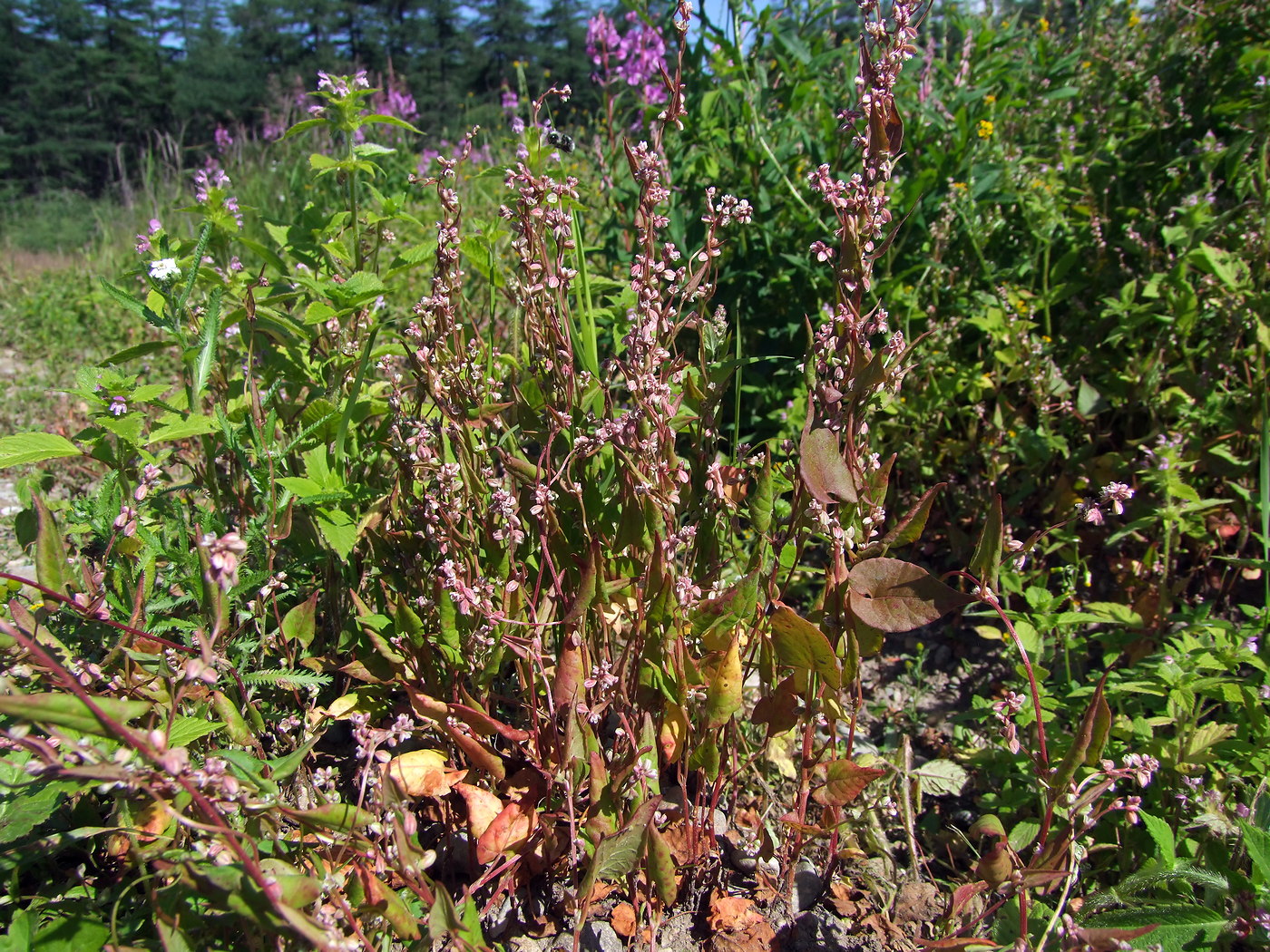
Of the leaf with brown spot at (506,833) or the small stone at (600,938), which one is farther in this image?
the small stone at (600,938)

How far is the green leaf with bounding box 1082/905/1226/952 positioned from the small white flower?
1911mm

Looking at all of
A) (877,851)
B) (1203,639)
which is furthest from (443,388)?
(1203,639)

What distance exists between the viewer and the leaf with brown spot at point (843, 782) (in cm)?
122

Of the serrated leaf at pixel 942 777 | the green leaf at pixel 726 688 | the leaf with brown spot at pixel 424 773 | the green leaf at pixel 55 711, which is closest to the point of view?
the green leaf at pixel 55 711

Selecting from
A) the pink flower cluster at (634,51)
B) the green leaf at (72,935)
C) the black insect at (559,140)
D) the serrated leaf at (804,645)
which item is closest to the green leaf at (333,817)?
the green leaf at (72,935)

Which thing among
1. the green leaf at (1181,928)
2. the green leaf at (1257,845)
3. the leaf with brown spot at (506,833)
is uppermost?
the green leaf at (1257,845)

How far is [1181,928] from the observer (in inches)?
44.4

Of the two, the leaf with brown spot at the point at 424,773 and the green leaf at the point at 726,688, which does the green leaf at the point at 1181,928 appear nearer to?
the green leaf at the point at 726,688

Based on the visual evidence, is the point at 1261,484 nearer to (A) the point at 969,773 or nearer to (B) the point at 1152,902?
(A) the point at 969,773

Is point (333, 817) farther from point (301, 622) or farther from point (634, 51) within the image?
point (634, 51)

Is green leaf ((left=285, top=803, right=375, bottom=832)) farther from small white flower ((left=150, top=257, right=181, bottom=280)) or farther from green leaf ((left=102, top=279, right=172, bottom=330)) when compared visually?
small white flower ((left=150, top=257, right=181, bottom=280))

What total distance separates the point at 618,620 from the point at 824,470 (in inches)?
24.6

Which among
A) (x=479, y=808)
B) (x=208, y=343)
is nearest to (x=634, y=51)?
(x=208, y=343)

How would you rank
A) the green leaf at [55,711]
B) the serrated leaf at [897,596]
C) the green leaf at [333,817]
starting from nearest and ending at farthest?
the green leaf at [55,711] < the green leaf at [333,817] < the serrated leaf at [897,596]
